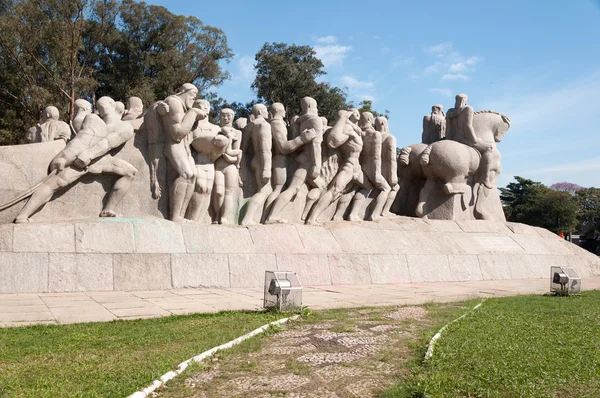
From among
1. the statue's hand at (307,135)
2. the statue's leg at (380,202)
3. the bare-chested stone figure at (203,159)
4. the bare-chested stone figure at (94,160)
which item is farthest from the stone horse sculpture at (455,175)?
the bare-chested stone figure at (94,160)

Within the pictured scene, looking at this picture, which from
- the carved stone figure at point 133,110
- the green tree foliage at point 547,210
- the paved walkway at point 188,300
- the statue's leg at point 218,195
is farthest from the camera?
the green tree foliage at point 547,210

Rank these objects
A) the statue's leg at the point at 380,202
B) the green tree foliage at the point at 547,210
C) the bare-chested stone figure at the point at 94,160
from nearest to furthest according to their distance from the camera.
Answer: the bare-chested stone figure at the point at 94,160, the statue's leg at the point at 380,202, the green tree foliage at the point at 547,210

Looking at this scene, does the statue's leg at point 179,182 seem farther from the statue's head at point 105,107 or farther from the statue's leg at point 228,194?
the statue's head at point 105,107

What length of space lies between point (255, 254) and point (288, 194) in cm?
183

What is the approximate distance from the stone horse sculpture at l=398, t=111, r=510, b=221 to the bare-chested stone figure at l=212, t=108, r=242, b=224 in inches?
182

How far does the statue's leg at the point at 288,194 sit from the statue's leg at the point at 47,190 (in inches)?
132

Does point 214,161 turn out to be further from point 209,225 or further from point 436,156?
point 436,156

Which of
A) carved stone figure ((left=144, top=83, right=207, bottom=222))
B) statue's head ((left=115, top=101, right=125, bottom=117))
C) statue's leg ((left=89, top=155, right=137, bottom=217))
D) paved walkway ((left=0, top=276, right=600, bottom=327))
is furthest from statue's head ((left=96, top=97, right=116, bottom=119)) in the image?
paved walkway ((left=0, top=276, right=600, bottom=327))

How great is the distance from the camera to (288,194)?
35.3ft

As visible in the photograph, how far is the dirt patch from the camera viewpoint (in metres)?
3.29

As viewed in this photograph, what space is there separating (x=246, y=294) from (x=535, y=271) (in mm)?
7207

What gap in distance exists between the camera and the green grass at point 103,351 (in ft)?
10.6

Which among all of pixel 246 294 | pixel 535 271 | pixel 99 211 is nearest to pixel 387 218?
pixel 535 271

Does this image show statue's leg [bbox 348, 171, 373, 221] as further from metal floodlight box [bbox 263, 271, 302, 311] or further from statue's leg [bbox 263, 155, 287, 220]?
metal floodlight box [bbox 263, 271, 302, 311]
